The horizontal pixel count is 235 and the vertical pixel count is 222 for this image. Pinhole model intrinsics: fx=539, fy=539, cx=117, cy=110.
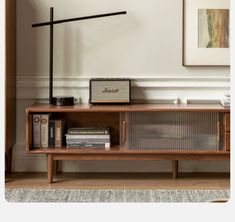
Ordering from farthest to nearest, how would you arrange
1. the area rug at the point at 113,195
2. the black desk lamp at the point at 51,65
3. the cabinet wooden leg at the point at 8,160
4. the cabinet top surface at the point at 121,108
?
the cabinet wooden leg at the point at 8,160 → the black desk lamp at the point at 51,65 → the cabinet top surface at the point at 121,108 → the area rug at the point at 113,195

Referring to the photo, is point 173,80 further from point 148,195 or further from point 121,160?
point 148,195

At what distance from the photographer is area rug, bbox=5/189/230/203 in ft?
7.43

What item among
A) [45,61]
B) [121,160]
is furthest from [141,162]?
[45,61]

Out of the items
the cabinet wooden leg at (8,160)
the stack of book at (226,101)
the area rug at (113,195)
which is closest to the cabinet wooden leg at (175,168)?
the area rug at (113,195)

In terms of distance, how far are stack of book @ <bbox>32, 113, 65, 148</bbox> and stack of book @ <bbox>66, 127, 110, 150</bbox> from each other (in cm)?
5

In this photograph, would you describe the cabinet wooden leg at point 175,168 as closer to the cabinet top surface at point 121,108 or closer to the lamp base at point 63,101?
the cabinet top surface at point 121,108

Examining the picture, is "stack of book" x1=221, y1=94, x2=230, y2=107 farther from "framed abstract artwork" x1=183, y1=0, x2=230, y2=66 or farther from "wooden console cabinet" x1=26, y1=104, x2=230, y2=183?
"framed abstract artwork" x1=183, y1=0, x2=230, y2=66

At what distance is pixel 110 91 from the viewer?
104 inches

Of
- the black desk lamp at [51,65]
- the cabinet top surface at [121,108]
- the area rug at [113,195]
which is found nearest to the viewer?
the area rug at [113,195]

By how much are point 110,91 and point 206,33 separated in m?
0.59

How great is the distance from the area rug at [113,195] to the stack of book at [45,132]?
0.25 metres

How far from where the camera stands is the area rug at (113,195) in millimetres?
2264

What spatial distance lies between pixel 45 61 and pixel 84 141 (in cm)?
51

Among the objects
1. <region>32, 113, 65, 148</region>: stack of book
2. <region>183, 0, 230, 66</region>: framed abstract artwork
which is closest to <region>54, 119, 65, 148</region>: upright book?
<region>32, 113, 65, 148</region>: stack of book
